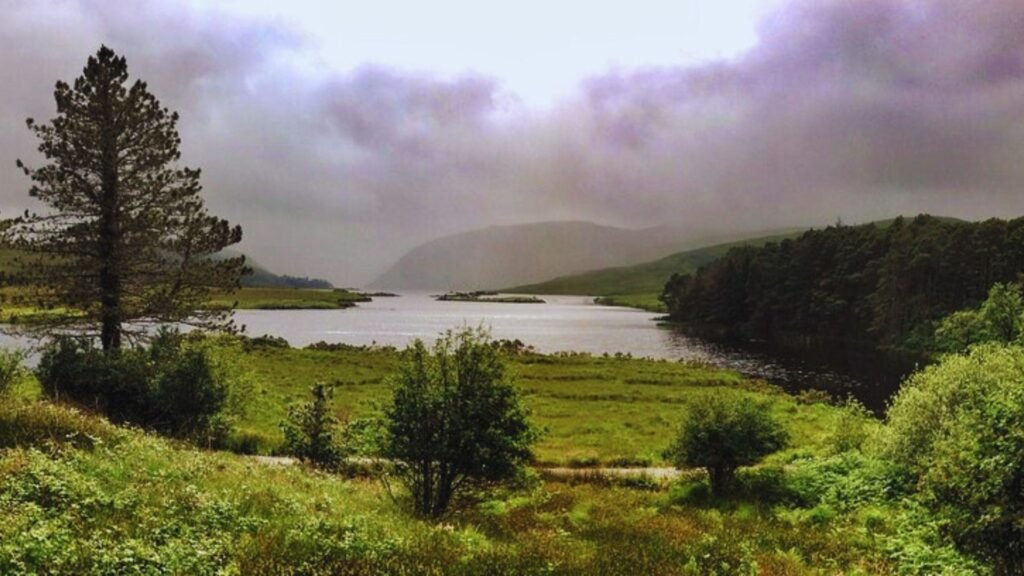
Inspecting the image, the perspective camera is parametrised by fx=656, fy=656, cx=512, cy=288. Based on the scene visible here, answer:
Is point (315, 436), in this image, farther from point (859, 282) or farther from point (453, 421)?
point (859, 282)

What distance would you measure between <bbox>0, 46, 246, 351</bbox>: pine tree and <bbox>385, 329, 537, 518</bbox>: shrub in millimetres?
24100

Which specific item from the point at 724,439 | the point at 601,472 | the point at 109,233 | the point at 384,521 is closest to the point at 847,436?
the point at 724,439

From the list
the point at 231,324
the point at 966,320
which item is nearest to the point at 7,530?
the point at 231,324

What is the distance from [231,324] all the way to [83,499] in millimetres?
29880

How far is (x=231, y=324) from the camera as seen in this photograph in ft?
125

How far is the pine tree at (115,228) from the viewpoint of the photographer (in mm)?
35000

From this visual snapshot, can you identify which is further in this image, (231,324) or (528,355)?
(528,355)

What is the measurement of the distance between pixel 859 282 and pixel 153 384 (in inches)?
5440

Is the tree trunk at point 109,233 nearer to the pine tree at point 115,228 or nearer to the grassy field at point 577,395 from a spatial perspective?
the pine tree at point 115,228

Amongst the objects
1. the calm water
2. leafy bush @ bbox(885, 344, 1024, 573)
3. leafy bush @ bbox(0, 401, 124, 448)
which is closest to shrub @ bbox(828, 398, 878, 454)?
leafy bush @ bbox(885, 344, 1024, 573)

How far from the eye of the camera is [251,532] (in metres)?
9.73

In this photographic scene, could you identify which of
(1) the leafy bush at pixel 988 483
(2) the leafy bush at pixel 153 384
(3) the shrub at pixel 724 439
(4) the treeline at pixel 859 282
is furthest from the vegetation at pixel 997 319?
(2) the leafy bush at pixel 153 384

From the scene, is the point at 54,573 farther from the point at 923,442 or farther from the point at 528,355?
the point at 528,355

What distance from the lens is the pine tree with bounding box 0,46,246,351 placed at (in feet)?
115
